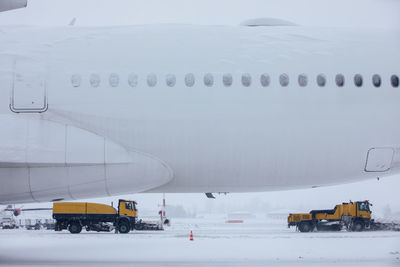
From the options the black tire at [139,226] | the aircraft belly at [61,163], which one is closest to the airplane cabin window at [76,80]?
the aircraft belly at [61,163]

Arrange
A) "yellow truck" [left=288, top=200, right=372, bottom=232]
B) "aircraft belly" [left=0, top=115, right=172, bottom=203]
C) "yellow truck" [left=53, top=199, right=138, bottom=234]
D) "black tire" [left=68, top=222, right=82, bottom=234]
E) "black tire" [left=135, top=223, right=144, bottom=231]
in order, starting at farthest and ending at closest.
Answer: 1. "black tire" [left=135, top=223, right=144, bottom=231]
2. "yellow truck" [left=288, top=200, right=372, bottom=232]
3. "black tire" [left=68, top=222, right=82, bottom=234]
4. "yellow truck" [left=53, top=199, right=138, bottom=234]
5. "aircraft belly" [left=0, top=115, right=172, bottom=203]

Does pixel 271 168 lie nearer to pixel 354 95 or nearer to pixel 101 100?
pixel 354 95

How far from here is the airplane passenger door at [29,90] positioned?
8.61 metres

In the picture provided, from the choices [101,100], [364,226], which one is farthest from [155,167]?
[364,226]

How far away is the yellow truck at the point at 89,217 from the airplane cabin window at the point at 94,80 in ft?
62.9

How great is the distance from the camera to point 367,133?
28.9 ft

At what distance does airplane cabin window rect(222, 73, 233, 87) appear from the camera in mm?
8672

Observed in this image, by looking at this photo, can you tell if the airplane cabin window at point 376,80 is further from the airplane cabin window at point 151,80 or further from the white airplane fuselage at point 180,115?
the airplane cabin window at point 151,80

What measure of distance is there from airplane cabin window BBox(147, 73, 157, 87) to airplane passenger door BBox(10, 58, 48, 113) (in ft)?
7.27

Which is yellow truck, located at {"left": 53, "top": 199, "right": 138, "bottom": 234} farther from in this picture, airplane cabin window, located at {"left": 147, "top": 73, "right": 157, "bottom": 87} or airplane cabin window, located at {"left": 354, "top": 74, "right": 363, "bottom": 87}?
airplane cabin window, located at {"left": 354, "top": 74, "right": 363, "bottom": 87}

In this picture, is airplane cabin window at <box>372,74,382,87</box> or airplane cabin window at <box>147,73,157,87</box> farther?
airplane cabin window at <box>372,74,382,87</box>

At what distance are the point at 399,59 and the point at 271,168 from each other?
387 cm

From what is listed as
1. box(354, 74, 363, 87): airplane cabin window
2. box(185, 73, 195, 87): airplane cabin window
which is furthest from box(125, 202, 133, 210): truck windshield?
box(354, 74, 363, 87): airplane cabin window

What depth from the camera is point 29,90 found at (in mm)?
8664
